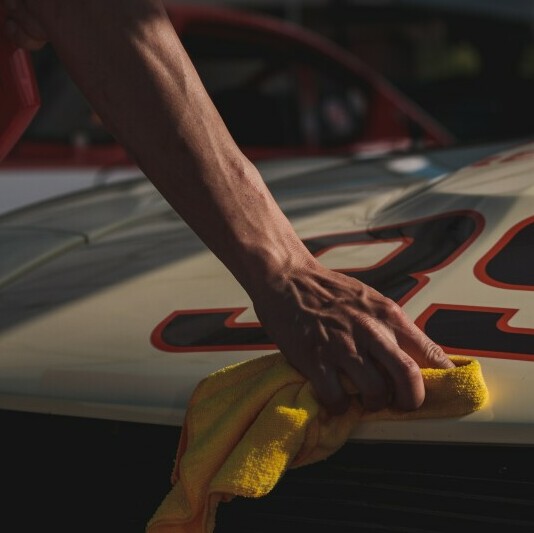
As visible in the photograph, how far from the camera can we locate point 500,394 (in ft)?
3.90

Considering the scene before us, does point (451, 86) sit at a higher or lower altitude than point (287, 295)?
lower

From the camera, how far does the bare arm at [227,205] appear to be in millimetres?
1167

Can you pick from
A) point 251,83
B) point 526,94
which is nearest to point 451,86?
→ point 526,94

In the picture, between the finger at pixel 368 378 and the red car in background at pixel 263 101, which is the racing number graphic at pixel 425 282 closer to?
the finger at pixel 368 378

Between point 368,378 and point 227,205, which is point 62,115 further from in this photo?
point 368,378

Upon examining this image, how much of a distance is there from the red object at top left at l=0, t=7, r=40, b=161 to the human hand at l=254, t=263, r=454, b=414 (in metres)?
0.59

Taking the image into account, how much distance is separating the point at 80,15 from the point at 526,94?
999cm

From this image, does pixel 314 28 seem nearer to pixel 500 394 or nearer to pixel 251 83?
pixel 251 83

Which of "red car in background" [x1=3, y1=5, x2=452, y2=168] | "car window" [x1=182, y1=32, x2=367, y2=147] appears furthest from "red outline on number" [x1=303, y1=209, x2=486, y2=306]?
"car window" [x1=182, y1=32, x2=367, y2=147]

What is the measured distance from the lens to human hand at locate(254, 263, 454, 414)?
116cm

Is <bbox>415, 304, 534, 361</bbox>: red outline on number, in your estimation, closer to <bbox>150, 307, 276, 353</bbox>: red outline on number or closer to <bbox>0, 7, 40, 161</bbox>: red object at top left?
<bbox>150, 307, 276, 353</bbox>: red outline on number

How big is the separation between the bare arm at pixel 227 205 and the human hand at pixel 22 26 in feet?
0.34

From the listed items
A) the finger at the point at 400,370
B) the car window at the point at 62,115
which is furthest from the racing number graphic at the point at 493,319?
the car window at the point at 62,115

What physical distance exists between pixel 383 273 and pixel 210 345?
272 millimetres
